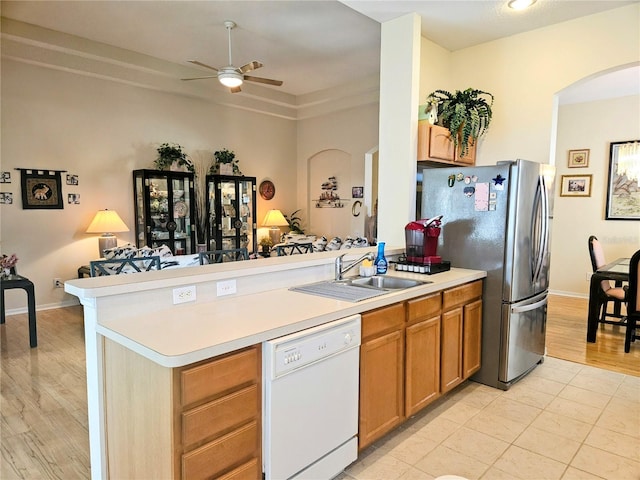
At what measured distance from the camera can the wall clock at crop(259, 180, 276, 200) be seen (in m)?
7.77

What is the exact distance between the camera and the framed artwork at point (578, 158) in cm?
592

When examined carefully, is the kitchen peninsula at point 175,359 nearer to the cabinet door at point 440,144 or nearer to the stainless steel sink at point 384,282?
the stainless steel sink at point 384,282

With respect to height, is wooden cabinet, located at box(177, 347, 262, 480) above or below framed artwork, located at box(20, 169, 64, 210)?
below

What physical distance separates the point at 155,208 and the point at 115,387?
472 centimetres

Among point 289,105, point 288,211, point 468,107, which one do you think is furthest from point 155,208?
point 468,107

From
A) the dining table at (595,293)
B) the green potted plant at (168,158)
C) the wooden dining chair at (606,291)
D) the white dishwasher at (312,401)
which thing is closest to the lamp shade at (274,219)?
the green potted plant at (168,158)

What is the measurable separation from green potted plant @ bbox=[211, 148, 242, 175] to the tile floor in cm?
512

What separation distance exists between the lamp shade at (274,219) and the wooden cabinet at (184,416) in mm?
5977

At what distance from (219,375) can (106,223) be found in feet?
15.5

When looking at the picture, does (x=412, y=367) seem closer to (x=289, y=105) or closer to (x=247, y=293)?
(x=247, y=293)

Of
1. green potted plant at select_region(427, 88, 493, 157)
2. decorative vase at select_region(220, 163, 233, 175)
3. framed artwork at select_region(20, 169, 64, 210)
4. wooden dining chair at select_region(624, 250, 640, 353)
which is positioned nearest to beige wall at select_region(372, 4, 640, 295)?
green potted plant at select_region(427, 88, 493, 157)

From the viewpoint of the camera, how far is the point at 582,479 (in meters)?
2.06

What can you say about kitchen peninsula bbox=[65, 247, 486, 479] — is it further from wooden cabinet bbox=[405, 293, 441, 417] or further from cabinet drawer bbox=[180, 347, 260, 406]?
wooden cabinet bbox=[405, 293, 441, 417]

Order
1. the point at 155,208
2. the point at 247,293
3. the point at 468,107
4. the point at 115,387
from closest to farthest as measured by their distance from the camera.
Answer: the point at 115,387 < the point at 247,293 < the point at 468,107 < the point at 155,208
